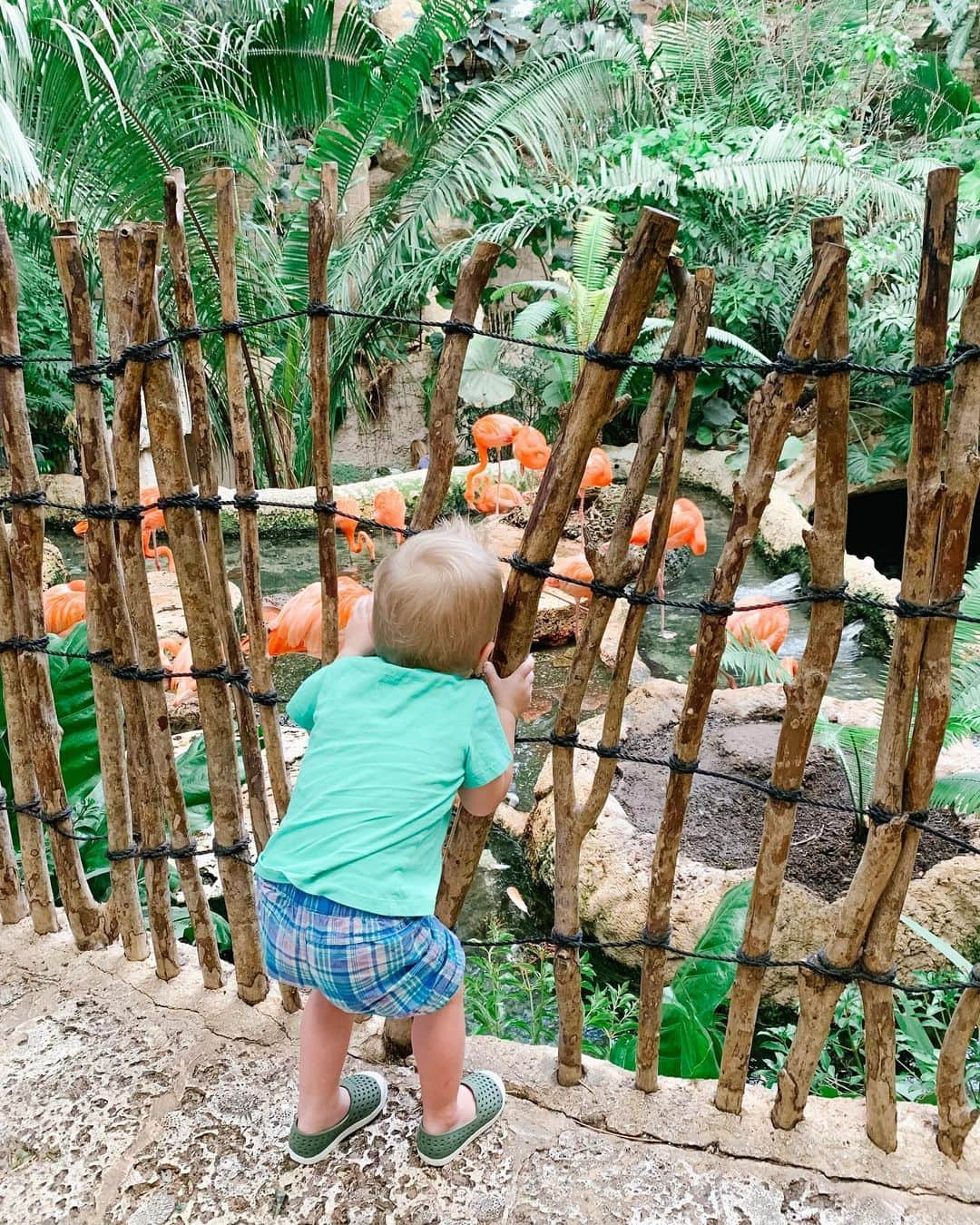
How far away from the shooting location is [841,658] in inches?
199

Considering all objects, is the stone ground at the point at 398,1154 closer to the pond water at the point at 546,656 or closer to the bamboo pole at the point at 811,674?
the bamboo pole at the point at 811,674

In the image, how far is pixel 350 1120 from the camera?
1469 millimetres

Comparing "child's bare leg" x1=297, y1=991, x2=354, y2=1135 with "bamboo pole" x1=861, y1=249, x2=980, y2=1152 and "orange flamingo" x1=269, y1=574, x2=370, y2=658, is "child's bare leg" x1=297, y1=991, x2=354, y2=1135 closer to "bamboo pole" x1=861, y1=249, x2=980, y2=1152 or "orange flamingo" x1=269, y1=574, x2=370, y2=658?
"bamboo pole" x1=861, y1=249, x2=980, y2=1152

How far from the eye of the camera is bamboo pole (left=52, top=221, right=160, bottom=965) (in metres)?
1.50

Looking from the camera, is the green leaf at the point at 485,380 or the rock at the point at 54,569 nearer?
the rock at the point at 54,569

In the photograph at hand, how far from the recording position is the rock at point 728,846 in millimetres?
2418

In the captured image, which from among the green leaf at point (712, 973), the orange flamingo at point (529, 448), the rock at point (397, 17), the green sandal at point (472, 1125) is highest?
the rock at point (397, 17)

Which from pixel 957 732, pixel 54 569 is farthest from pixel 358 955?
pixel 54 569

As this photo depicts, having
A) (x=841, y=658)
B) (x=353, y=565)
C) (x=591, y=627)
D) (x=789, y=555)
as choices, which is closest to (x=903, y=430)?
(x=789, y=555)

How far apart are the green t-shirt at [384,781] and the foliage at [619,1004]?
786mm

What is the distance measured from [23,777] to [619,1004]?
4.86ft

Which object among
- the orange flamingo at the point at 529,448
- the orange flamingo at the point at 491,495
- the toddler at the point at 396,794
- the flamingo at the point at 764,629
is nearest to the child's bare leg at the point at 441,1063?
the toddler at the point at 396,794

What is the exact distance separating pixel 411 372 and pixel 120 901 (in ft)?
31.5

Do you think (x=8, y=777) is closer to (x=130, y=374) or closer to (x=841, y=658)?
(x=130, y=374)
